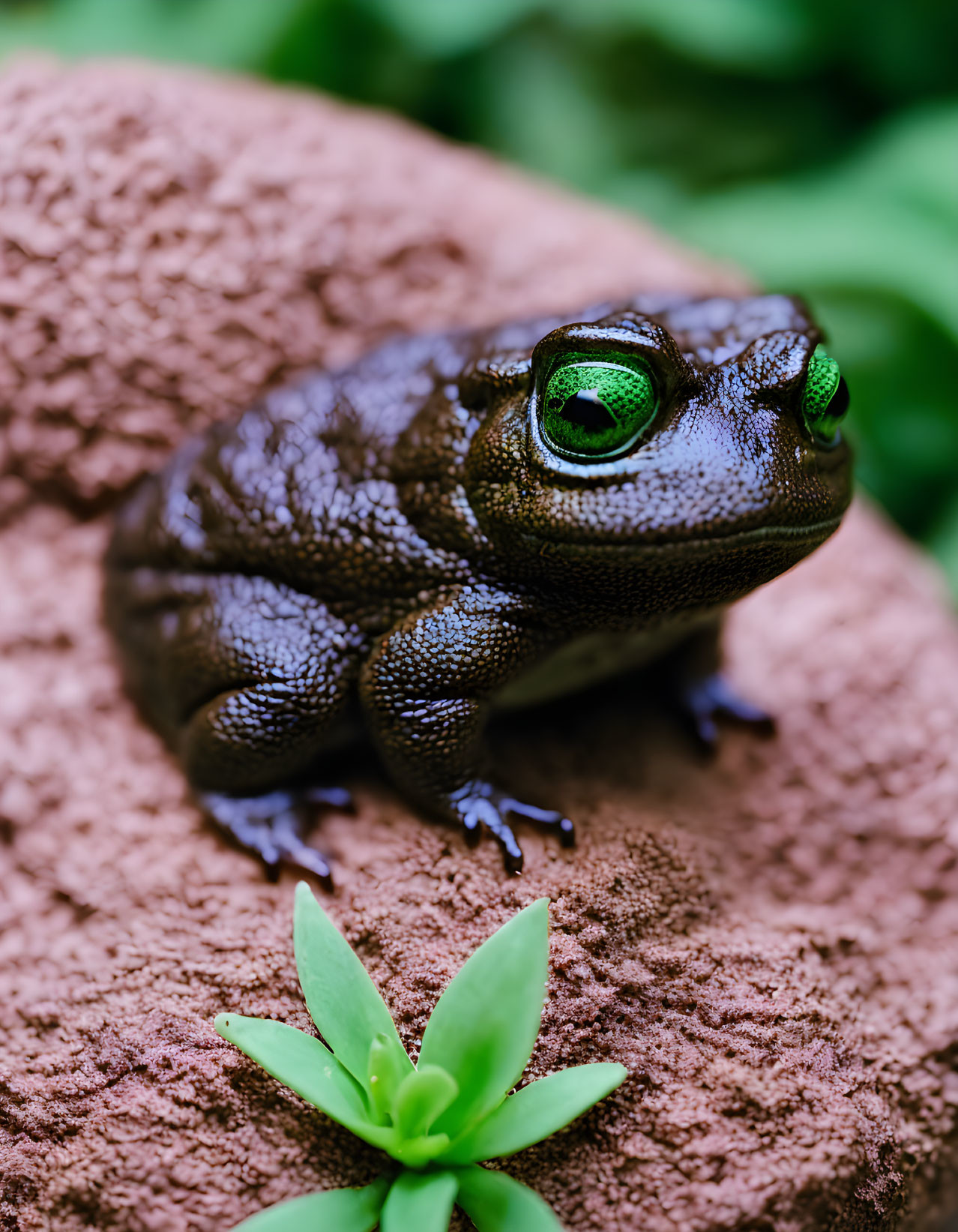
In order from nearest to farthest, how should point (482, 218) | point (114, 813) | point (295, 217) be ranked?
point (114, 813), point (295, 217), point (482, 218)

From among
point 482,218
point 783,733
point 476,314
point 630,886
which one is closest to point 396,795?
point 630,886

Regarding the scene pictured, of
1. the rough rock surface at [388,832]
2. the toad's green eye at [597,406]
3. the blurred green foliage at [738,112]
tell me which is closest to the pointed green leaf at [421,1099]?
the rough rock surface at [388,832]

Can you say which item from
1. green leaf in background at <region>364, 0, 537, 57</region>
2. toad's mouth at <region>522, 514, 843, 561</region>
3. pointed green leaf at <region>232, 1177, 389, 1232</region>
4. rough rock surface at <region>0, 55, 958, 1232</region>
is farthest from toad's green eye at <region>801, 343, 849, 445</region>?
green leaf in background at <region>364, 0, 537, 57</region>

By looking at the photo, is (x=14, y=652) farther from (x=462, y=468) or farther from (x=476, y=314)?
(x=476, y=314)

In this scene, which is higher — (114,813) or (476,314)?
(476,314)

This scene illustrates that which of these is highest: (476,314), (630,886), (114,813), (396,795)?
(476,314)

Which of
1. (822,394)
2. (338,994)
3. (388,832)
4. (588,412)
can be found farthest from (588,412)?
(338,994)

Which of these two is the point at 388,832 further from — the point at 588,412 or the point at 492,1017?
the point at 588,412
